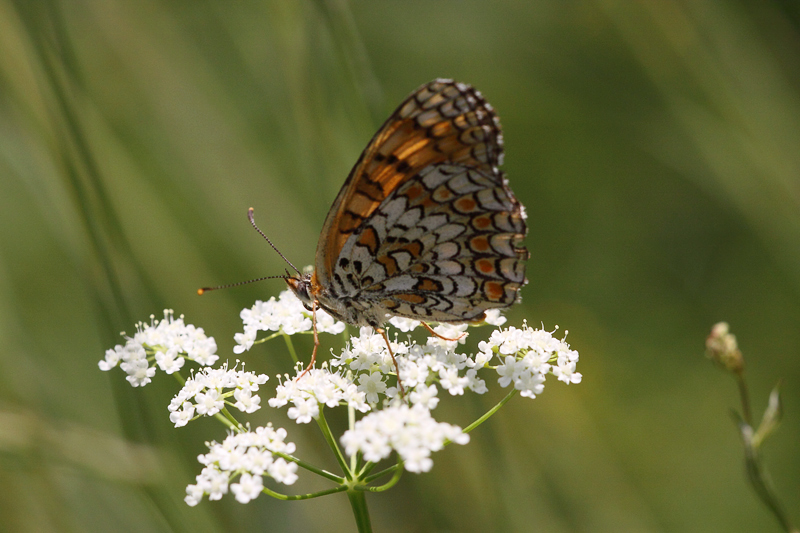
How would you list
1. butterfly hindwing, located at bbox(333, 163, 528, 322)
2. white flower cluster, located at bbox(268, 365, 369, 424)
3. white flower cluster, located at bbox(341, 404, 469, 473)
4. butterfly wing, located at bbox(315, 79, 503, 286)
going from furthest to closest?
butterfly hindwing, located at bbox(333, 163, 528, 322) < butterfly wing, located at bbox(315, 79, 503, 286) < white flower cluster, located at bbox(268, 365, 369, 424) < white flower cluster, located at bbox(341, 404, 469, 473)

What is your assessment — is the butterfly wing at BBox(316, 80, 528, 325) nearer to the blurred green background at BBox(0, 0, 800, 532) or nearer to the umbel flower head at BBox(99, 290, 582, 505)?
the umbel flower head at BBox(99, 290, 582, 505)

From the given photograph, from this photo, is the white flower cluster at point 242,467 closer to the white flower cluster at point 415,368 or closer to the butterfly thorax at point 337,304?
the white flower cluster at point 415,368

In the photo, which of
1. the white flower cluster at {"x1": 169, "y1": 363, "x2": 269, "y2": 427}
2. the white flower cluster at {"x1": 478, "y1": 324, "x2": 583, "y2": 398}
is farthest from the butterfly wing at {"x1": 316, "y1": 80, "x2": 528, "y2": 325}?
the white flower cluster at {"x1": 169, "y1": 363, "x2": 269, "y2": 427}

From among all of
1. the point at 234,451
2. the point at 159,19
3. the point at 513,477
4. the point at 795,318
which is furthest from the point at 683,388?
the point at 159,19

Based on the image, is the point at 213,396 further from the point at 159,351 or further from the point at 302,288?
the point at 302,288

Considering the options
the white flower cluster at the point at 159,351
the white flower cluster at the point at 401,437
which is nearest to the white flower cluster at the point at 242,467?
the white flower cluster at the point at 401,437

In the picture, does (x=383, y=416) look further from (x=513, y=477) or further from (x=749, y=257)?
(x=749, y=257)
